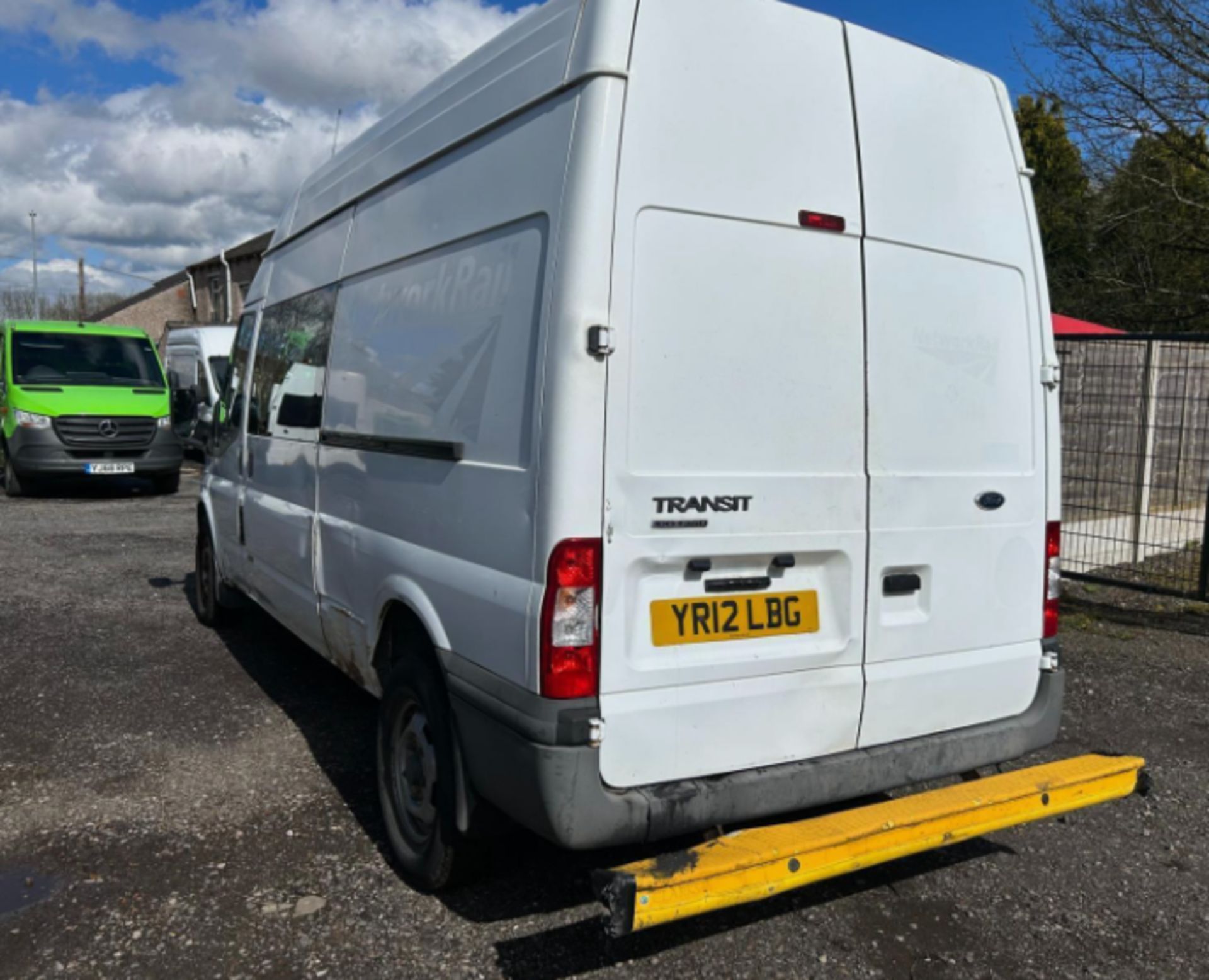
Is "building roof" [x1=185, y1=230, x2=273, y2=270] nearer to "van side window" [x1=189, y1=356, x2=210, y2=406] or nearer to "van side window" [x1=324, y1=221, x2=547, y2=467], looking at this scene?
"van side window" [x1=189, y1=356, x2=210, y2=406]

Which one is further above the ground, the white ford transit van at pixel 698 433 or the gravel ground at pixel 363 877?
the white ford transit van at pixel 698 433

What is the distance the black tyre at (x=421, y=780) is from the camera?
3.20 meters

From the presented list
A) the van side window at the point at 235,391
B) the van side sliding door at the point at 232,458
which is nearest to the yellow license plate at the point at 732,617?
the van side sliding door at the point at 232,458

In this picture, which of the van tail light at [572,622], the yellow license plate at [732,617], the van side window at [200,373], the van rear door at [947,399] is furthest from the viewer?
the van side window at [200,373]

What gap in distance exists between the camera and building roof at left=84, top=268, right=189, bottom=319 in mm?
41125

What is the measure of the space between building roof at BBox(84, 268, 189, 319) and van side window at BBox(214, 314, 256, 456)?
1428 inches

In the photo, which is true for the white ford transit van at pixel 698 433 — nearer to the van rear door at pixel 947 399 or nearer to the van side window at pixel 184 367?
the van rear door at pixel 947 399

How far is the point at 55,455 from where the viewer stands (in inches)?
533

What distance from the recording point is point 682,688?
2.83 metres

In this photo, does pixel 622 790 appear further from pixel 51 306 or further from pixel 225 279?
pixel 51 306

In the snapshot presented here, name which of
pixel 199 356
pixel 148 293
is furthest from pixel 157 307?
pixel 199 356

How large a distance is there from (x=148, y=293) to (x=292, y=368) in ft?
144

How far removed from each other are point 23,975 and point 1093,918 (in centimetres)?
334

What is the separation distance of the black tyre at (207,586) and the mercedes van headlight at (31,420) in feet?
26.0
